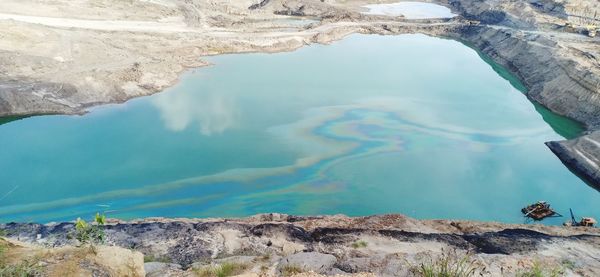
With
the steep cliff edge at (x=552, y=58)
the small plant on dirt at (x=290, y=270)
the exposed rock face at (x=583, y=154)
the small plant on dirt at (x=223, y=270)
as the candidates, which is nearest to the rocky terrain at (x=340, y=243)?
the small plant on dirt at (x=223, y=270)

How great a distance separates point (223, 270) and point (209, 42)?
93.7ft

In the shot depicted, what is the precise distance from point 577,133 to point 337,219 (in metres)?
18.8

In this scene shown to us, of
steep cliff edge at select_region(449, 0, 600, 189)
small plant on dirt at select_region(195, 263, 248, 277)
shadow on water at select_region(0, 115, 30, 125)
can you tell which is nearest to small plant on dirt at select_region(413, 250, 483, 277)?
small plant on dirt at select_region(195, 263, 248, 277)

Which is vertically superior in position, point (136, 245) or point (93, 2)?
point (93, 2)

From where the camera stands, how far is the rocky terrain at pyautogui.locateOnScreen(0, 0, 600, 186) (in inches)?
1014

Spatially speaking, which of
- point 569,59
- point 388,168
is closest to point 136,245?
point 388,168

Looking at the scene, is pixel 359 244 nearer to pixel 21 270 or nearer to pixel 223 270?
pixel 223 270

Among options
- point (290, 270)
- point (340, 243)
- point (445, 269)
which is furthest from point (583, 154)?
point (290, 270)

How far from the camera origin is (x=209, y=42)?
3612cm

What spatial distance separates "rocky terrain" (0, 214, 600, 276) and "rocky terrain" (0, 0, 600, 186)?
993 cm

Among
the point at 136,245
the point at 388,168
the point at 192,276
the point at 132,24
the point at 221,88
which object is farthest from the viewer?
the point at 132,24

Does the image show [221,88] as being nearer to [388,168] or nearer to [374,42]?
[388,168]

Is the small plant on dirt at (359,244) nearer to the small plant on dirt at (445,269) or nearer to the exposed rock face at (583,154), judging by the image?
the small plant on dirt at (445,269)

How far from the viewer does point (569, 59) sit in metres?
31.0
